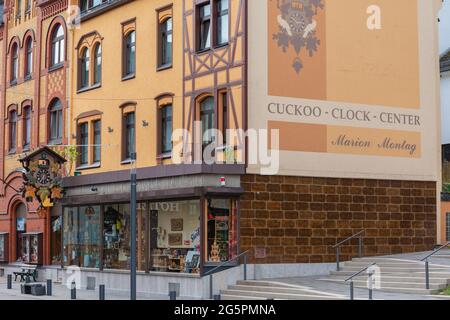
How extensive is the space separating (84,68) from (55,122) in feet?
11.1

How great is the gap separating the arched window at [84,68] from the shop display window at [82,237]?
5.39 metres

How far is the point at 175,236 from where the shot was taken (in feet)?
99.8

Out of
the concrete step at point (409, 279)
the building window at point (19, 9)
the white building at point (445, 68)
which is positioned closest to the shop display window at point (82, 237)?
the concrete step at point (409, 279)

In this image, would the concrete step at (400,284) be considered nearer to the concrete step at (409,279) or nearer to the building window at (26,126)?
the concrete step at (409,279)

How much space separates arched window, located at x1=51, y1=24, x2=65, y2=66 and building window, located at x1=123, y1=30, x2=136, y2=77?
5474mm

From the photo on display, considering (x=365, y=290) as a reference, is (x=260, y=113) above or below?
above

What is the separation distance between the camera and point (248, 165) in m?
28.5

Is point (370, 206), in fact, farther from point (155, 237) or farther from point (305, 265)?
point (155, 237)

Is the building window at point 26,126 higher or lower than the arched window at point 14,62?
lower

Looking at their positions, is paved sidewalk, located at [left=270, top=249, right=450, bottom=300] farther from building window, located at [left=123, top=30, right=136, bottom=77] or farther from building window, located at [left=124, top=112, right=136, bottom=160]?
building window, located at [left=123, top=30, right=136, bottom=77]

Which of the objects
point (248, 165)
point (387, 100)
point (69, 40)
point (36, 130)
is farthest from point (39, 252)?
point (387, 100)

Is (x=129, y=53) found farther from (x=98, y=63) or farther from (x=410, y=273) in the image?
(x=410, y=273)

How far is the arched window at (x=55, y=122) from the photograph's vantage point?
39188mm

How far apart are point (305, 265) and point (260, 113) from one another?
5.23 m
